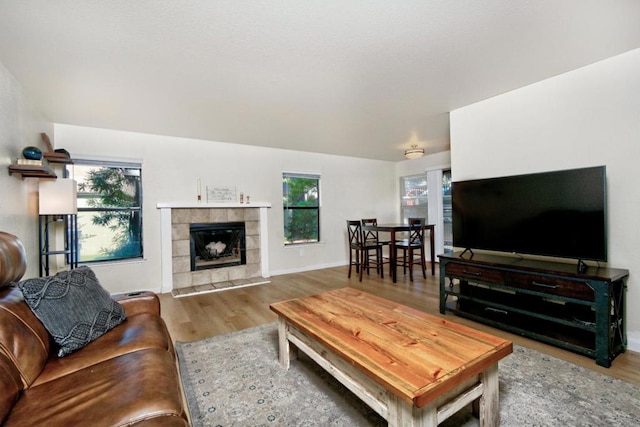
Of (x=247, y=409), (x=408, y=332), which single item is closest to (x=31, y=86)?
(x=247, y=409)

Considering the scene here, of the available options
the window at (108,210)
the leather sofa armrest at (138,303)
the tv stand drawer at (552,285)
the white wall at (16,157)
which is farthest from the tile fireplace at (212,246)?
the tv stand drawer at (552,285)

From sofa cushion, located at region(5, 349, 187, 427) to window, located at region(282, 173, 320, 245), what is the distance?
4.14m

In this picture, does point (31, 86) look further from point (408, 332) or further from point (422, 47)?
point (408, 332)

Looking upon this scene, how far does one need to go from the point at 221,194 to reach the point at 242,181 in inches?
16.5

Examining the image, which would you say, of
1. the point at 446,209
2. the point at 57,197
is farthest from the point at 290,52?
the point at 446,209

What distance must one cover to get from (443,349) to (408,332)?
0.23 metres

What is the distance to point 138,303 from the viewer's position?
2.08m

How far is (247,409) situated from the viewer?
5.52 ft

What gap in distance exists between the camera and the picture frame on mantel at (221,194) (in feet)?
15.4

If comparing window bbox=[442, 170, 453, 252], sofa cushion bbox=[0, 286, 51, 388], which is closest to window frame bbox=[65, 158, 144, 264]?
sofa cushion bbox=[0, 286, 51, 388]

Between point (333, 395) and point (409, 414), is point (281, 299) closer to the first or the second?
point (333, 395)

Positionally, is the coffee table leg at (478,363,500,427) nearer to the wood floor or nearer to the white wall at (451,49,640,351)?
the wood floor

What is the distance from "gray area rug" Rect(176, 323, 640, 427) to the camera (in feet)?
5.13

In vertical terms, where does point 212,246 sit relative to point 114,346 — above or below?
above
